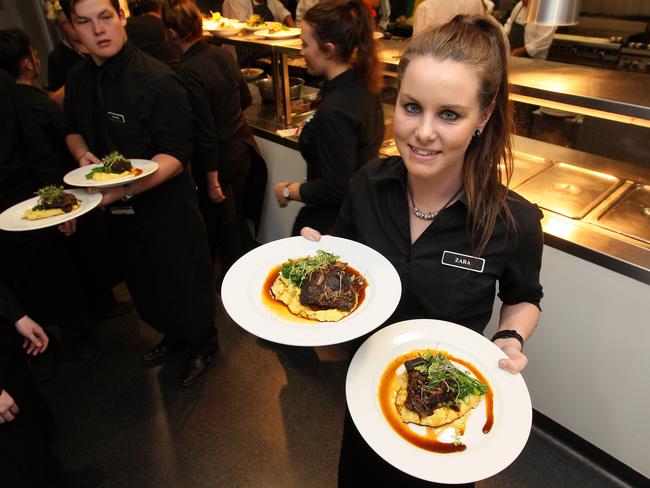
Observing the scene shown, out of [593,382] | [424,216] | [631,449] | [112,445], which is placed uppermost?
[424,216]

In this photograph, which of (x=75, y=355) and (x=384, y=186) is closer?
(x=384, y=186)

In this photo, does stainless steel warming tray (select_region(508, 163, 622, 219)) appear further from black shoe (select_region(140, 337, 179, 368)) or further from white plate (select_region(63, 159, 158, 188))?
black shoe (select_region(140, 337, 179, 368))

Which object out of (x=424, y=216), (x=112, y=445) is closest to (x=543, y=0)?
(x=424, y=216)

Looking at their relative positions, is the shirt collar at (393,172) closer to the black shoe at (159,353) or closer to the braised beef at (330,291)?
the braised beef at (330,291)

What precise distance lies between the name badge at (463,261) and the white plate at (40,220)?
153 cm

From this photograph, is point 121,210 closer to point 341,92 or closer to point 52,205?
point 52,205

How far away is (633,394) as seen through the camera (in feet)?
6.42

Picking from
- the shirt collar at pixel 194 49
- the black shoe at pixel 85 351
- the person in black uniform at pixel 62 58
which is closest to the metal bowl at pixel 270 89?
the shirt collar at pixel 194 49

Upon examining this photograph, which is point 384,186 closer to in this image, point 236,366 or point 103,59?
point 103,59

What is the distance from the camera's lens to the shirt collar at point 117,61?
1993 mm

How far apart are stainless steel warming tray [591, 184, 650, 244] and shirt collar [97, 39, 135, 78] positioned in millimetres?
2279

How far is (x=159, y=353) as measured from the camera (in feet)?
9.29

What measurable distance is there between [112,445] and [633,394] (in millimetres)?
2591

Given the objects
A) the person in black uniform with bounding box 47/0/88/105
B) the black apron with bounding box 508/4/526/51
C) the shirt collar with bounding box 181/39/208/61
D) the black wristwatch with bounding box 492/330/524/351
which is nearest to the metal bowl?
the shirt collar with bounding box 181/39/208/61
